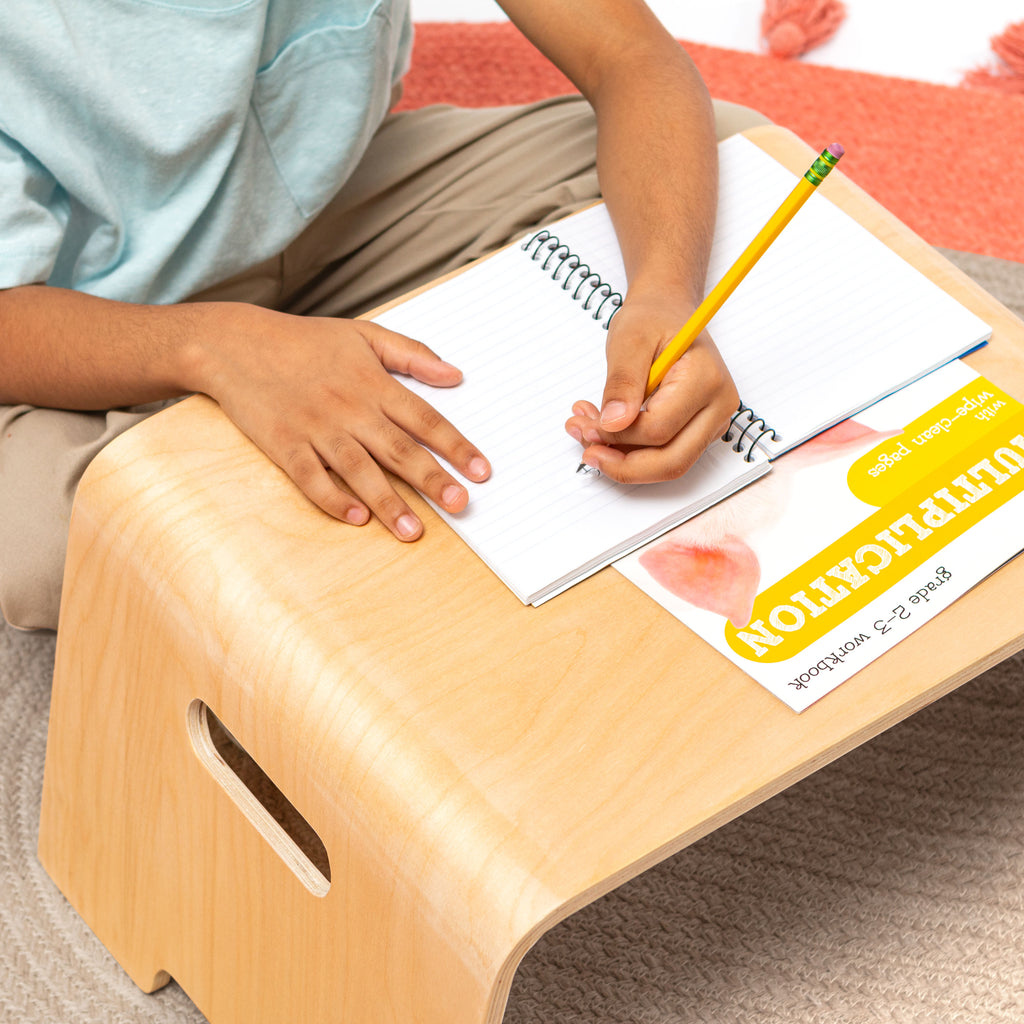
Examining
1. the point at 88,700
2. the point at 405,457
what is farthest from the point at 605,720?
the point at 88,700

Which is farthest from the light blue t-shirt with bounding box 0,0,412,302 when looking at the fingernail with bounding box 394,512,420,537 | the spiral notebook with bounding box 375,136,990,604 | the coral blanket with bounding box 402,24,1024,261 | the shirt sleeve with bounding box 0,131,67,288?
the coral blanket with bounding box 402,24,1024,261

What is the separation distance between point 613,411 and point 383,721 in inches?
8.1

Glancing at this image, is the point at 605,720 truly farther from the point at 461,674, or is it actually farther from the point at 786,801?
the point at 786,801

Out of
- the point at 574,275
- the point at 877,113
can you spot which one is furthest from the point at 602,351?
the point at 877,113

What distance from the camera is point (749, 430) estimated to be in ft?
2.42

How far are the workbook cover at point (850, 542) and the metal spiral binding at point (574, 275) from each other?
0.50 ft

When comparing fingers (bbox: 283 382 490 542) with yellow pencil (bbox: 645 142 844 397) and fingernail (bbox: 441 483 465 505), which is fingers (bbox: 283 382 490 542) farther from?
yellow pencil (bbox: 645 142 844 397)

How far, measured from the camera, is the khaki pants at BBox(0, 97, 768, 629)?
102cm

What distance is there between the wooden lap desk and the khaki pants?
0.79ft

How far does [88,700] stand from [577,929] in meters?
0.39

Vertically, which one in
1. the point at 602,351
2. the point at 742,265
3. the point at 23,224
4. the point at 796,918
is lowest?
the point at 796,918

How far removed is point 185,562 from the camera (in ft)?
2.26

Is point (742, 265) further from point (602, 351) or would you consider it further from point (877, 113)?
point (877, 113)

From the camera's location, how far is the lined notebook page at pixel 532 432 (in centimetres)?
69
